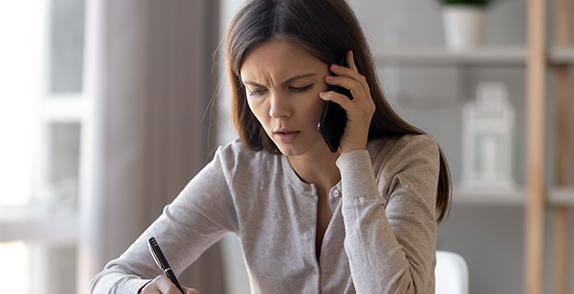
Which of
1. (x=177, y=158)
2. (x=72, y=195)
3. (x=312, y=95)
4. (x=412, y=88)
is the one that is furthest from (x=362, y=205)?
(x=412, y=88)

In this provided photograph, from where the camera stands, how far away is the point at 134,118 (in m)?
1.72

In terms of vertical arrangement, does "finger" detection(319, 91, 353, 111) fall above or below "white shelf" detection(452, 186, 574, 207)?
above

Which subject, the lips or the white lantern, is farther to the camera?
the white lantern

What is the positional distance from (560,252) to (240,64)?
1678 mm

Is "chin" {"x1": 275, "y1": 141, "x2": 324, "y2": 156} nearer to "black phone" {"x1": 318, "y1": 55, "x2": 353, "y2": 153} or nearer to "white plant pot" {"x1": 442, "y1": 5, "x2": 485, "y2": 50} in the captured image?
"black phone" {"x1": 318, "y1": 55, "x2": 353, "y2": 153}

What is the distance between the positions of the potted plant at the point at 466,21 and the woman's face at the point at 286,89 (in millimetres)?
1256

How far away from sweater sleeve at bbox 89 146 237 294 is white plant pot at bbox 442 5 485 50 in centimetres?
123

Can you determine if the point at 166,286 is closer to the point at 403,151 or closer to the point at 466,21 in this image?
the point at 403,151

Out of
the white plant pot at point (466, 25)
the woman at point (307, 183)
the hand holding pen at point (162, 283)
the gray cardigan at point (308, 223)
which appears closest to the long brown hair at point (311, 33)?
the woman at point (307, 183)

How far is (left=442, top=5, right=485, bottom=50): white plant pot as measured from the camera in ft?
6.52

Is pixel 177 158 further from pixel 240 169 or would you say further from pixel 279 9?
pixel 279 9

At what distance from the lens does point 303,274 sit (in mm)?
1023

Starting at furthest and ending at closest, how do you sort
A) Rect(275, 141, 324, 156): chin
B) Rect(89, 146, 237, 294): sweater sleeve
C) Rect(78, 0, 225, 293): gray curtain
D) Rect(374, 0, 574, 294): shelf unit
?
Rect(374, 0, 574, 294): shelf unit, Rect(78, 0, 225, 293): gray curtain, Rect(89, 146, 237, 294): sweater sleeve, Rect(275, 141, 324, 156): chin

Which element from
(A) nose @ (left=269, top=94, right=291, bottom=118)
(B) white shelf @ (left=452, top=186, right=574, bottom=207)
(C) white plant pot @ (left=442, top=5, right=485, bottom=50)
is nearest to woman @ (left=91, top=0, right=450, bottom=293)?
(A) nose @ (left=269, top=94, right=291, bottom=118)
